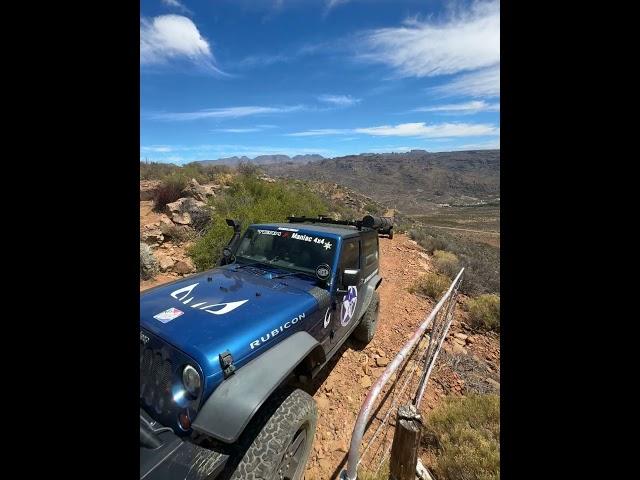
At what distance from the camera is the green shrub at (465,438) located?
2.59m

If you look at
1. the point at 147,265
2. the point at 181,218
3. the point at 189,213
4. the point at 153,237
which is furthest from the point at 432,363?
the point at 189,213

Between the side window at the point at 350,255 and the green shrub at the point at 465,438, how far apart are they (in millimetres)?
1805

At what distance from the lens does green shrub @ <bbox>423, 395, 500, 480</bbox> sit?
2.59 meters

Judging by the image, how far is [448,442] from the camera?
2.95m

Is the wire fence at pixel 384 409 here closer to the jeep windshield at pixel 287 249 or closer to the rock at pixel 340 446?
the rock at pixel 340 446

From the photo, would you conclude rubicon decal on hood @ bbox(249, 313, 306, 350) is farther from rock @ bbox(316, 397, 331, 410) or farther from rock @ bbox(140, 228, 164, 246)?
rock @ bbox(140, 228, 164, 246)

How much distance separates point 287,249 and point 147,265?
200 inches

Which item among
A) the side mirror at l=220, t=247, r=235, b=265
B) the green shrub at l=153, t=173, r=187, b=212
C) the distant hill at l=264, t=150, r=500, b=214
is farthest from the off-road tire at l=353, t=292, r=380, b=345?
the distant hill at l=264, t=150, r=500, b=214

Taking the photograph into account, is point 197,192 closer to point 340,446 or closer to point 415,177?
point 340,446
